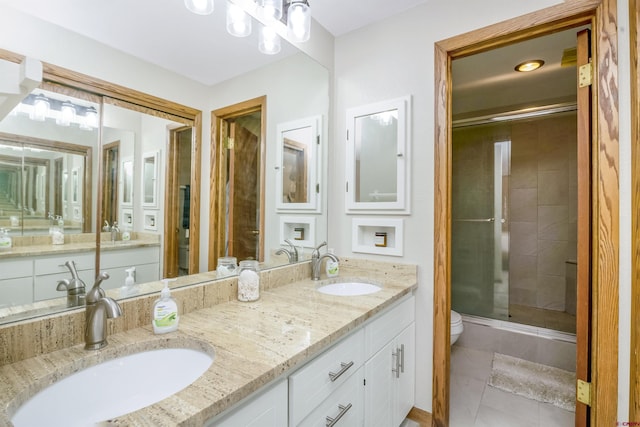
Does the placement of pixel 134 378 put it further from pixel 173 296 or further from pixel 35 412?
pixel 173 296

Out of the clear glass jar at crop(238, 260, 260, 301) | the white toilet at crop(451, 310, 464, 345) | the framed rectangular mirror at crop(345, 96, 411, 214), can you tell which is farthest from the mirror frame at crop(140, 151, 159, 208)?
the white toilet at crop(451, 310, 464, 345)

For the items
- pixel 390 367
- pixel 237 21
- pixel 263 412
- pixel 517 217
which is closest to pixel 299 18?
pixel 237 21

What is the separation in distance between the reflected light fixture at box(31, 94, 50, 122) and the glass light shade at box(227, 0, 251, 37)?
31.8 inches

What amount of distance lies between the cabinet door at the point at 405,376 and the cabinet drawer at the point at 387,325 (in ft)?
0.19

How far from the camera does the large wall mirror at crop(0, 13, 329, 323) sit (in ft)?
2.52

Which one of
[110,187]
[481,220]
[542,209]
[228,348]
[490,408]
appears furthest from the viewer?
[542,209]

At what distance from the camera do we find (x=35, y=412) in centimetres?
63

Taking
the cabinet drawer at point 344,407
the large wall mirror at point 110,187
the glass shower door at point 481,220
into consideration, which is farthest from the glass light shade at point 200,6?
the glass shower door at point 481,220

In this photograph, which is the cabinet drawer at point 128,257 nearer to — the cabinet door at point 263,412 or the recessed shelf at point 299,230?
the cabinet door at point 263,412

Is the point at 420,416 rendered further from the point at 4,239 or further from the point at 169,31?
the point at 169,31

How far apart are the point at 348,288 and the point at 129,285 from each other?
1112 mm

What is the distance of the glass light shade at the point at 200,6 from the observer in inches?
44.3

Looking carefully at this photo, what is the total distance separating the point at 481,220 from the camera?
3.05 m

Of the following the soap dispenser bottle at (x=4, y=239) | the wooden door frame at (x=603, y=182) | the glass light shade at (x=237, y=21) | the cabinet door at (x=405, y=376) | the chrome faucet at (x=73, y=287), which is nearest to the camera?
the soap dispenser bottle at (x=4, y=239)
